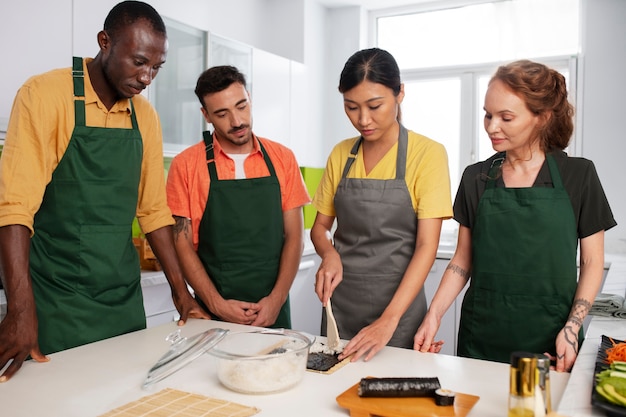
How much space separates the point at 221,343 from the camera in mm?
1372

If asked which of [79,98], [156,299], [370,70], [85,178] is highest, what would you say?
[370,70]

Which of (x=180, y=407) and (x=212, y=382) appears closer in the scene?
(x=180, y=407)

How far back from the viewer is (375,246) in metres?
1.90

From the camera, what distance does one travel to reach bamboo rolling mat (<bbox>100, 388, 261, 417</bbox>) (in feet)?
3.51

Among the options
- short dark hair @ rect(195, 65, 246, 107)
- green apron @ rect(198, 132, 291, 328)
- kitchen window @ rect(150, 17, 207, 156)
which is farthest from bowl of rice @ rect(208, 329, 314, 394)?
kitchen window @ rect(150, 17, 207, 156)

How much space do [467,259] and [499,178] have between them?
26 cm

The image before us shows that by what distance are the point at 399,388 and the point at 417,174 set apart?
0.87m

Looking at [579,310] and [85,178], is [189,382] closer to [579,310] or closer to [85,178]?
[85,178]

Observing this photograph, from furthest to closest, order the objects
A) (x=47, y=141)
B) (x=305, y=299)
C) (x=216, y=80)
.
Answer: (x=305, y=299), (x=216, y=80), (x=47, y=141)

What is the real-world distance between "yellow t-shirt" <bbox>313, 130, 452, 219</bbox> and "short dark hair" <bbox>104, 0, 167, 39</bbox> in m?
0.72

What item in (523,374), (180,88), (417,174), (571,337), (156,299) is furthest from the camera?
(180,88)

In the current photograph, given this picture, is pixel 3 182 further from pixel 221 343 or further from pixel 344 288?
pixel 344 288

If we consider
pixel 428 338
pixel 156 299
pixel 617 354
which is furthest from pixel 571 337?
pixel 156 299

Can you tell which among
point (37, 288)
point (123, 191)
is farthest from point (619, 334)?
point (37, 288)
